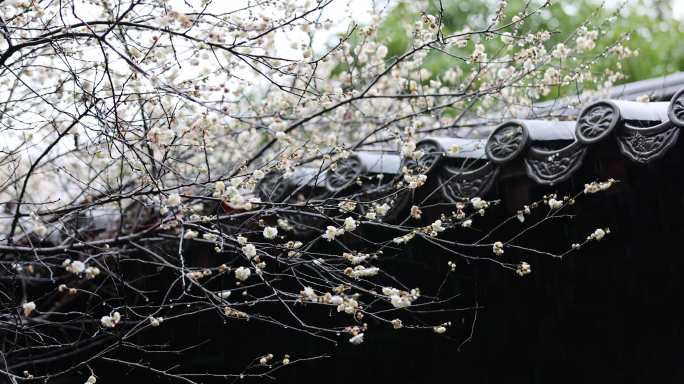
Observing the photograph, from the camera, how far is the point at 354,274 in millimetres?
3068

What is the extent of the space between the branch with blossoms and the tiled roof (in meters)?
0.04

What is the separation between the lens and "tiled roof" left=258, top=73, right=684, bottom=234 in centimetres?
302

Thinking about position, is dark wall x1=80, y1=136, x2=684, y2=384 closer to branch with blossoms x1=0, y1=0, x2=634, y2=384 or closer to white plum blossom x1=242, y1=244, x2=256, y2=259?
branch with blossoms x1=0, y1=0, x2=634, y2=384

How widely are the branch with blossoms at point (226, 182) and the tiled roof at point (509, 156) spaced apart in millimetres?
35

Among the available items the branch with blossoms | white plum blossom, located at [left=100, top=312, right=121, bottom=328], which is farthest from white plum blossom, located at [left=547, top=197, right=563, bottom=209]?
white plum blossom, located at [left=100, top=312, right=121, bottom=328]

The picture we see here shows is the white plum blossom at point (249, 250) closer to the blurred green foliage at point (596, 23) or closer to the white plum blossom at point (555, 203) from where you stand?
the white plum blossom at point (555, 203)

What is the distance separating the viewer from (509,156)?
11.0 ft

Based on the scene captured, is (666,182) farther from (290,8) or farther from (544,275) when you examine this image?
(290,8)

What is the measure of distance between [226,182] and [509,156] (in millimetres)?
1230

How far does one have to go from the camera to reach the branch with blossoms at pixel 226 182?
10.2 ft

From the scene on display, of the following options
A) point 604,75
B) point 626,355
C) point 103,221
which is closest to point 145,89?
point 103,221

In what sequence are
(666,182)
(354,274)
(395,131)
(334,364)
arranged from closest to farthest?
(354,274)
(666,182)
(395,131)
(334,364)

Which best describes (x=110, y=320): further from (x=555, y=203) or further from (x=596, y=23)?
(x=596, y=23)

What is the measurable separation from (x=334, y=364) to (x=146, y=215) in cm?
159
